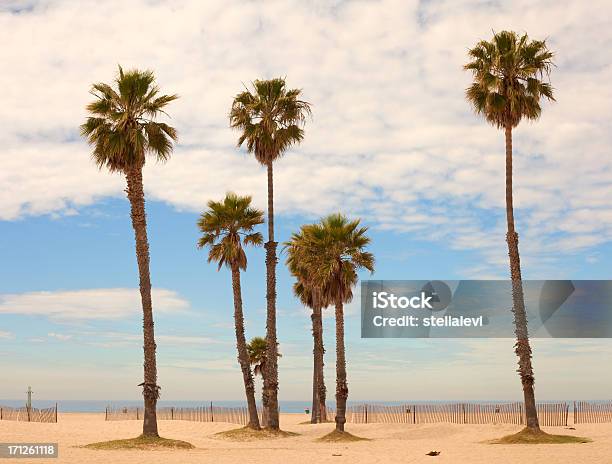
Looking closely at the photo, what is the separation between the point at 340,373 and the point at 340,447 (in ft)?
19.7

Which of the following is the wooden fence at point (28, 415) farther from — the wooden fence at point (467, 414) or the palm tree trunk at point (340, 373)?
the palm tree trunk at point (340, 373)

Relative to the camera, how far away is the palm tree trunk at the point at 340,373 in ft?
135

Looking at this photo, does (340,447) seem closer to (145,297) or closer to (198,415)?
(145,297)

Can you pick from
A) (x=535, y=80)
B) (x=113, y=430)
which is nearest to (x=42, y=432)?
(x=113, y=430)

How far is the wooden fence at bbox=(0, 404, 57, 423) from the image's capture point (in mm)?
59763

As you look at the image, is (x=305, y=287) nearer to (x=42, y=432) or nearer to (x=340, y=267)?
(x=340, y=267)

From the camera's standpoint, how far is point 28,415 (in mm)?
58781

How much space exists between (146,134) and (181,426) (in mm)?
22299

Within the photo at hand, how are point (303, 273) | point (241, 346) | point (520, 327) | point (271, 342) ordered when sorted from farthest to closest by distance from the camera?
point (303, 273) < point (241, 346) < point (271, 342) < point (520, 327)

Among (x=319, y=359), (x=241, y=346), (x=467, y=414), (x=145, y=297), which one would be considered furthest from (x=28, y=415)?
(x=467, y=414)

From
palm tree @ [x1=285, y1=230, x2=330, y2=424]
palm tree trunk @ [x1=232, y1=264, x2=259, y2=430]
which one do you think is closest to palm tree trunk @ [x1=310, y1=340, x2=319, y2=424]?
palm tree @ [x1=285, y1=230, x2=330, y2=424]

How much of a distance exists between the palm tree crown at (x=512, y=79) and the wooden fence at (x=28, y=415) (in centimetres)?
4192

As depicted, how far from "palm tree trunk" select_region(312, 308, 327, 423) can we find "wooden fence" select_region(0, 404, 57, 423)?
2138 cm

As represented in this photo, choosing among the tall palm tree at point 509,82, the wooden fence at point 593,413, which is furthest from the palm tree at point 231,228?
the wooden fence at point 593,413
